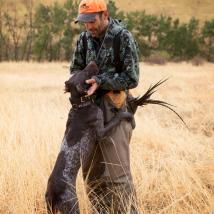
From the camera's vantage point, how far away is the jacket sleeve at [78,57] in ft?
13.2

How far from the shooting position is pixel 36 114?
8.39 meters

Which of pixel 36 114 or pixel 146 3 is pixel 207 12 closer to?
pixel 146 3

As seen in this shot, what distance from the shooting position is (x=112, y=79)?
12.3 ft

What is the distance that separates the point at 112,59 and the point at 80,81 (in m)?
0.32

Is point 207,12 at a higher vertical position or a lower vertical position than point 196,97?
lower

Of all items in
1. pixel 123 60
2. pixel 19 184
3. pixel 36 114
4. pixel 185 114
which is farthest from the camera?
pixel 185 114

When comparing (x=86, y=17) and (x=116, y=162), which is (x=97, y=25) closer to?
(x=86, y=17)

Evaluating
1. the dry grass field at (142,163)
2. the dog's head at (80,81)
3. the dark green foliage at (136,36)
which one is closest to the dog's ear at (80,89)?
the dog's head at (80,81)

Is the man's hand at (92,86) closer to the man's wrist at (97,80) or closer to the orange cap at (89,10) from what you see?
the man's wrist at (97,80)

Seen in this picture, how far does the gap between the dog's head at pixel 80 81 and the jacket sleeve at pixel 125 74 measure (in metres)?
0.07

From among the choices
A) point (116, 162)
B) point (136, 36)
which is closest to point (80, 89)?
point (116, 162)

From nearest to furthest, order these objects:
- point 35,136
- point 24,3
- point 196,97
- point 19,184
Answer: point 19,184, point 35,136, point 196,97, point 24,3

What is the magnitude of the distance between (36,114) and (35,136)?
184 cm

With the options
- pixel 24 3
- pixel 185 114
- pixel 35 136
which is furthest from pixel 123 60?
pixel 24 3
